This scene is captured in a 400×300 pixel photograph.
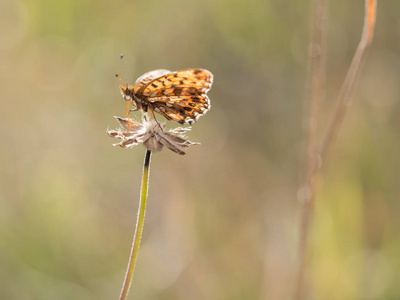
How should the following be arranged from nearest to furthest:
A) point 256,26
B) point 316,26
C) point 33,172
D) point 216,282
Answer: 1. point 316,26
2. point 216,282
3. point 33,172
4. point 256,26

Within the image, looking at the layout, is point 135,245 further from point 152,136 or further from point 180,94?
point 180,94

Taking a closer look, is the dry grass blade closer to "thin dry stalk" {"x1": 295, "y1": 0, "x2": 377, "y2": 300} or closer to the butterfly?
"thin dry stalk" {"x1": 295, "y1": 0, "x2": 377, "y2": 300}

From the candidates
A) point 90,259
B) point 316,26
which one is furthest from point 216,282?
point 316,26

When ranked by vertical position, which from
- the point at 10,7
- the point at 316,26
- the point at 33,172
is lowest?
the point at 33,172

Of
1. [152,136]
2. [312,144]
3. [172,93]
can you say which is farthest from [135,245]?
[312,144]

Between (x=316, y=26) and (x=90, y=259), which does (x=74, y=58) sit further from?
(x=316, y=26)

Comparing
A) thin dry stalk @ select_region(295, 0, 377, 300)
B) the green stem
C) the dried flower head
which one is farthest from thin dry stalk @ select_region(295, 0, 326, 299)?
the green stem
